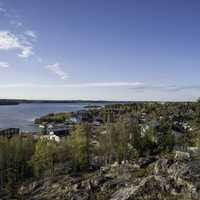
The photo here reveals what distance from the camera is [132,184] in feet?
96.0

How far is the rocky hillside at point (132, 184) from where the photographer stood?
25.6 m

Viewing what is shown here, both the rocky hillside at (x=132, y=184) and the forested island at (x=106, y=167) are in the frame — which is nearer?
the rocky hillside at (x=132, y=184)

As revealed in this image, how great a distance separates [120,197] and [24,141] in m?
28.7

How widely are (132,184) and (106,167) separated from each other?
1046cm

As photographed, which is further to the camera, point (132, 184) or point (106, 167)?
point (106, 167)

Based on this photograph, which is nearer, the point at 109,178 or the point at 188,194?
the point at 188,194

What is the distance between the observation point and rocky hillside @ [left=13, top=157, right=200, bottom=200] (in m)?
25.6

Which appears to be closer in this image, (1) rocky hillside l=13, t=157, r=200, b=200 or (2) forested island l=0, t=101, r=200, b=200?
(1) rocky hillside l=13, t=157, r=200, b=200

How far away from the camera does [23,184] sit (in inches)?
1628

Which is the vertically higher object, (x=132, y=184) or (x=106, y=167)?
(x=132, y=184)

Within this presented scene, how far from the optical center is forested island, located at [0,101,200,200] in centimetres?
2697

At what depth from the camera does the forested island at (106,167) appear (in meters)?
27.0

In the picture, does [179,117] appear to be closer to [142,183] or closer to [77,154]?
[77,154]

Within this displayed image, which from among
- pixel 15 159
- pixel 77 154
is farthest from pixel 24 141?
pixel 77 154
